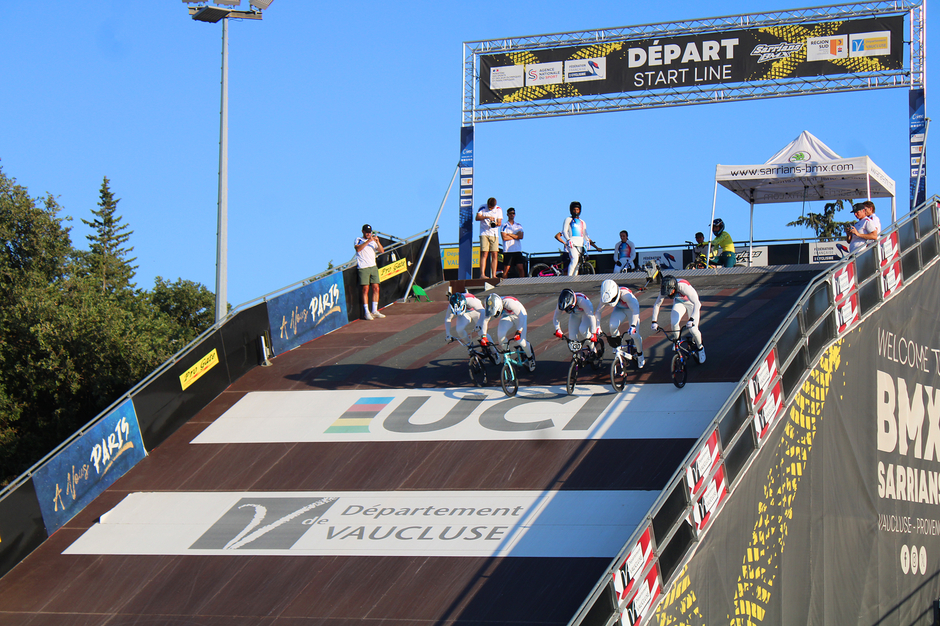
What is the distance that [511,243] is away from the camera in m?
23.5

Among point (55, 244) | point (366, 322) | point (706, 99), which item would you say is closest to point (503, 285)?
point (366, 322)

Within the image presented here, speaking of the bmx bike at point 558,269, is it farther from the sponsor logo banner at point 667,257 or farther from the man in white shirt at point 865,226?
the man in white shirt at point 865,226

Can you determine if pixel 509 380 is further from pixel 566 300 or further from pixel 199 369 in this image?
pixel 199 369

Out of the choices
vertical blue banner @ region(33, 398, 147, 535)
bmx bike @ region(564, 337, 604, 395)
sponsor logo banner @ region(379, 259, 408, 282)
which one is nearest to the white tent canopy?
sponsor logo banner @ region(379, 259, 408, 282)

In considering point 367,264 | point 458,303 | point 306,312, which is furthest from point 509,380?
point 367,264

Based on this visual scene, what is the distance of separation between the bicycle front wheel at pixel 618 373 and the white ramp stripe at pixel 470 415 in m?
0.15

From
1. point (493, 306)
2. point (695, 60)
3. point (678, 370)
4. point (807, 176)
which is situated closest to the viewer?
point (678, 370)

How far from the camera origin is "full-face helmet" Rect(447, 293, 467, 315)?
15398mm

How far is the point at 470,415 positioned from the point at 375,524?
310 centimetres

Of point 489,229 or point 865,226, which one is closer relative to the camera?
point 865,226

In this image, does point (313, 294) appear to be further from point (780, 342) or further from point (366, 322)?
point (780, 342)

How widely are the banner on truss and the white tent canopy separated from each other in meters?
1.97

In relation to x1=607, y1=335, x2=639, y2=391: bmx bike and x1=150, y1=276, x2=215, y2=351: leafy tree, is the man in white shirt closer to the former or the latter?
x1=607, y1=335, x2=639, y2=391: bmx bike

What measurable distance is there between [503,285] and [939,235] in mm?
10219
